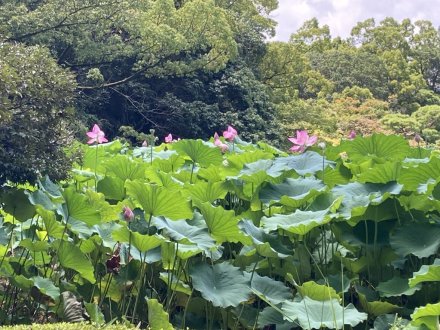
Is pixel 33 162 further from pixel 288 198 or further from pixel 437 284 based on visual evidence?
pixel 437 284

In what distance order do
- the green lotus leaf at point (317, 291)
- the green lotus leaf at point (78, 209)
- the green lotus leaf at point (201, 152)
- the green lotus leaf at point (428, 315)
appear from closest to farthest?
the green lotus leaf at point (428, 315), the green lotus leaf at point (317, 291), the green lotus leaf at point (78, 209), the green lotus leaf at point (201, 152)

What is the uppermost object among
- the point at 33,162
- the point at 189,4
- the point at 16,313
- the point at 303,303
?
the point at 189,4

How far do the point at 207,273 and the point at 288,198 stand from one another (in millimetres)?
389

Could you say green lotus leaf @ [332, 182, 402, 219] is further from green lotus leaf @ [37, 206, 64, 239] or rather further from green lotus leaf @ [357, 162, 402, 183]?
green lotus leaf @ [37, 206, 64, 239]

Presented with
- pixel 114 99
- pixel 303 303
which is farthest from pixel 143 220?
pixel 114 99

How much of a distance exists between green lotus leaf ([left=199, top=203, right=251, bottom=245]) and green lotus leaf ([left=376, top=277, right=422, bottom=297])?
0.47 metres

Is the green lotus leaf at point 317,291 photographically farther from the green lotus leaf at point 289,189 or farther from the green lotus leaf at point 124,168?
the green lotus leaf at point 124,168

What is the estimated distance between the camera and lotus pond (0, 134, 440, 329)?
78.2 inches

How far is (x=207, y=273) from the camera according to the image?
206 cm

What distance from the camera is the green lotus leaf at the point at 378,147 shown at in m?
2.77

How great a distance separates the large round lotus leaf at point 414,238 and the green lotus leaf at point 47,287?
3.74 feet

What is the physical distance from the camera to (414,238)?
2.05 metres

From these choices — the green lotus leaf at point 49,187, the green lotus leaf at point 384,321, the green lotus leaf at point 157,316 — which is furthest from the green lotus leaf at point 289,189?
the green lotus leaf at point 49,187

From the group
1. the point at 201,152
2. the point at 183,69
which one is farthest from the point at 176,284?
the point at 183,69
